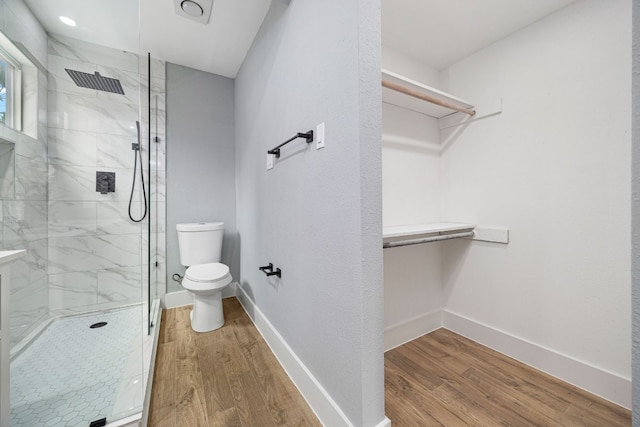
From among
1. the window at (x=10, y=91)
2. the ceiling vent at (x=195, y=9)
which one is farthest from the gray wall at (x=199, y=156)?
the window at (x=10, y=91)

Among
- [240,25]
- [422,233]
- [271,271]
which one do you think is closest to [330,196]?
[422,233]

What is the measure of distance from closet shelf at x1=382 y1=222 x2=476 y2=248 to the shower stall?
1440mm

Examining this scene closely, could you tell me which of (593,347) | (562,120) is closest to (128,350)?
(593,347)

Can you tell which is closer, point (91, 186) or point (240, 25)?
point (240, 25)

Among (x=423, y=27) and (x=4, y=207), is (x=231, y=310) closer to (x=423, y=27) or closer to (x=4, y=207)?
(x=4, y=207)

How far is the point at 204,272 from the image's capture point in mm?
1946

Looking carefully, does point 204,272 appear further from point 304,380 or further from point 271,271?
point 304,380

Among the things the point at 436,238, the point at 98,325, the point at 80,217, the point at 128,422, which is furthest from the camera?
the point at 80,217

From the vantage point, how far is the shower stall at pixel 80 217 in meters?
1.19

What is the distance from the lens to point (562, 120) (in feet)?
4.58

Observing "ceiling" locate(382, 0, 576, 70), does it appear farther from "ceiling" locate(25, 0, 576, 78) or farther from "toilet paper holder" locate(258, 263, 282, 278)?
"toilet paper holder" locate(258, 263, 282, 278)

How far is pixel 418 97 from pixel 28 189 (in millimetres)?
2409

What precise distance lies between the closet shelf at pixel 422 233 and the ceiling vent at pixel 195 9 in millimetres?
1865

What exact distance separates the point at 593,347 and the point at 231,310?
2.50m
